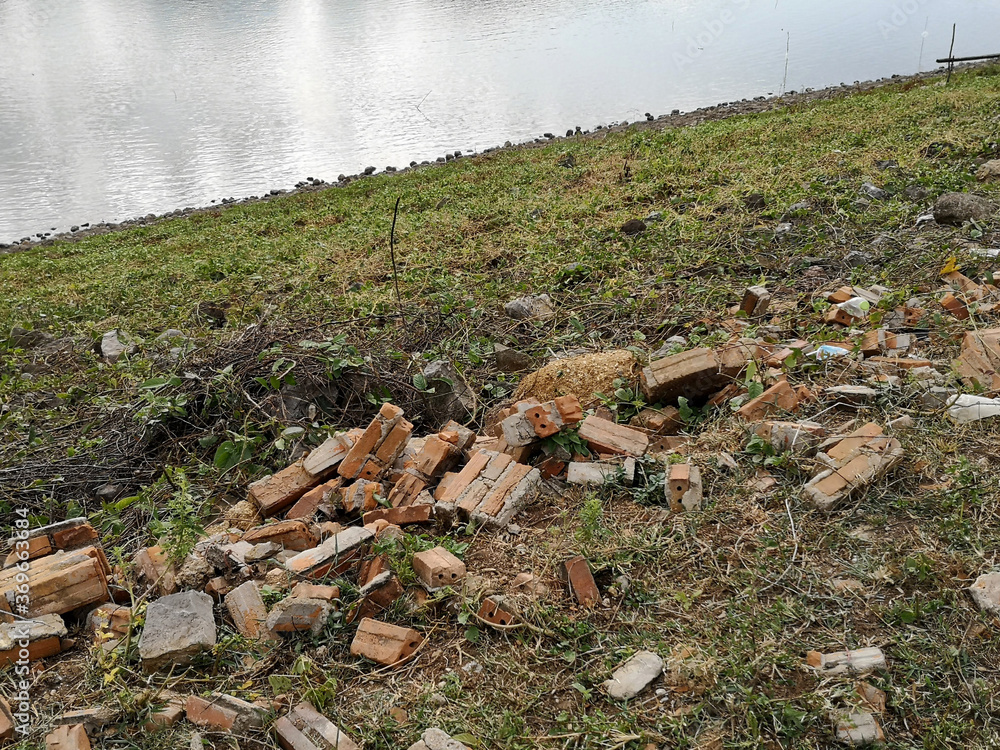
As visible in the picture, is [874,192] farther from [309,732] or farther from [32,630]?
[32,630]

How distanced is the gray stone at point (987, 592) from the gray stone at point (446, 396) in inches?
105

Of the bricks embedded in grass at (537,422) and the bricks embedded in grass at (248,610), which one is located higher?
the bricks embedded in grass at (537,422)

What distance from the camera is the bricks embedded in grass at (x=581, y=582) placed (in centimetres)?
257

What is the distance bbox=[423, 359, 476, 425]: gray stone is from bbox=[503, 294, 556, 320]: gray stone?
55.5 inches

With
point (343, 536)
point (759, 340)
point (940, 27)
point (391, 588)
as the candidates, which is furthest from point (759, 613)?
point (940, 27)

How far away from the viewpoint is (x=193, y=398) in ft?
14.7

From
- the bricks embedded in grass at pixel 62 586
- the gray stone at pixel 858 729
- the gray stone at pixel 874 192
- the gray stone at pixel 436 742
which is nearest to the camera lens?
the gray stone at pixel 858 729

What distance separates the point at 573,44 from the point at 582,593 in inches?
1366

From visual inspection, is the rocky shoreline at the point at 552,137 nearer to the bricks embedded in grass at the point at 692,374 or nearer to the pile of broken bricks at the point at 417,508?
the pile of broken bricks at the point at 417,508

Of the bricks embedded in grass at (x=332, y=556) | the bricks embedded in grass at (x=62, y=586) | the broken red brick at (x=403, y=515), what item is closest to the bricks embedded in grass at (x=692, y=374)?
the broken red brick at (x=403, y=515)

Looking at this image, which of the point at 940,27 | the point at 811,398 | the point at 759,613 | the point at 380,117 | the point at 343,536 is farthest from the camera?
the point at 940,27

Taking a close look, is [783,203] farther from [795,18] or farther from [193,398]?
[795,18]

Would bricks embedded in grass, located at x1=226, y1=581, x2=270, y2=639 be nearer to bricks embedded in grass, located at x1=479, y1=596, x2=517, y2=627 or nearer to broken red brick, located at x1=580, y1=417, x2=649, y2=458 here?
bricks embedded in grass, located at x1=479, y1=596, x2=517, y2=627

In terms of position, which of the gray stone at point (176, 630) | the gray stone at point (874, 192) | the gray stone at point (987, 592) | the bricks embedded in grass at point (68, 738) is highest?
the gray stone at point (874, 192)
